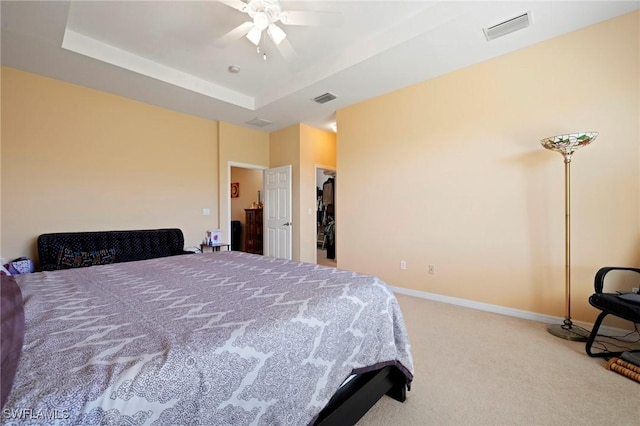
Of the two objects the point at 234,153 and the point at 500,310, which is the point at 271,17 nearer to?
the point at 234,153

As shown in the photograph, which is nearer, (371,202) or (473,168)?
(473,168)

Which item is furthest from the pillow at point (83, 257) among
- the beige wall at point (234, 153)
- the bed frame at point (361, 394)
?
the bed frame at point (361, 394)

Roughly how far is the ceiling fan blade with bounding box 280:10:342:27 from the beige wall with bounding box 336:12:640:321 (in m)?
1.85

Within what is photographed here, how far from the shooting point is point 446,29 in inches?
97.5

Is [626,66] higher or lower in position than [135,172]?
higher

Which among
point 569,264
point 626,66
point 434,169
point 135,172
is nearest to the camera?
point 626,66

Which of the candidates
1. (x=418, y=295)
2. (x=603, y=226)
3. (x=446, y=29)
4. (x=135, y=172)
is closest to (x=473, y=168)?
(x=603, y=226)

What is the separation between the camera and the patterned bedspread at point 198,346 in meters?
0.67

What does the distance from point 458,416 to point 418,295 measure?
2.15 metres

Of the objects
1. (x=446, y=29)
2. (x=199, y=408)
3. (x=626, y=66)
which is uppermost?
(x=446, y=29)

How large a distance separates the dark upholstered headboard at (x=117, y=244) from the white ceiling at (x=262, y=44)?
1.92m

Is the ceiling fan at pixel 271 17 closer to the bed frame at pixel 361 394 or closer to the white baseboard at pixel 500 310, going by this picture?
the bed frame at pixel 361 394

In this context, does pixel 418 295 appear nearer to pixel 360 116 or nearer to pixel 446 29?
pixel 360 116

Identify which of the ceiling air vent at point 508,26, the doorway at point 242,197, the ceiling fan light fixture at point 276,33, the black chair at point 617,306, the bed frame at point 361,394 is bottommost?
the bed frame at point 361,394
